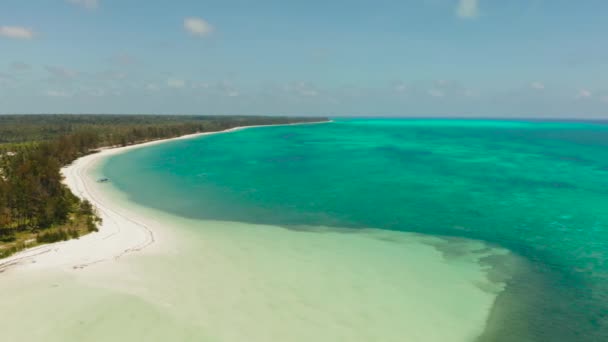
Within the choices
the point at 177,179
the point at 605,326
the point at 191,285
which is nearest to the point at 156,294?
the point at 191,285

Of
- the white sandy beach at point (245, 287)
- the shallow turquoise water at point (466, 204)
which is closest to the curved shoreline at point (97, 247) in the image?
the white sandy beach at point (245, 287)

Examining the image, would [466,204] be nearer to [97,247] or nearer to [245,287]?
[245,287]

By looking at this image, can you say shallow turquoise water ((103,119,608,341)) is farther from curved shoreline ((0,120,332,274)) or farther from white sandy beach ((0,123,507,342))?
curved shoreline ((0,120,332,274))

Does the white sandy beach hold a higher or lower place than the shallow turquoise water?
lower

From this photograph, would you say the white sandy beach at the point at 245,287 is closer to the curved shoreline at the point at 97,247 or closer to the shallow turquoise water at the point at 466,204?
the curved shoreline at the point at 97,247

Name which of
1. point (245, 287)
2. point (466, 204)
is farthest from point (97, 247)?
point (466, 204)

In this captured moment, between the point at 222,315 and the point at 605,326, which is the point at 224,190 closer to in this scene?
the point at 222,315

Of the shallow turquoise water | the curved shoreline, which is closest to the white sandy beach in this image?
the curved shoreline
